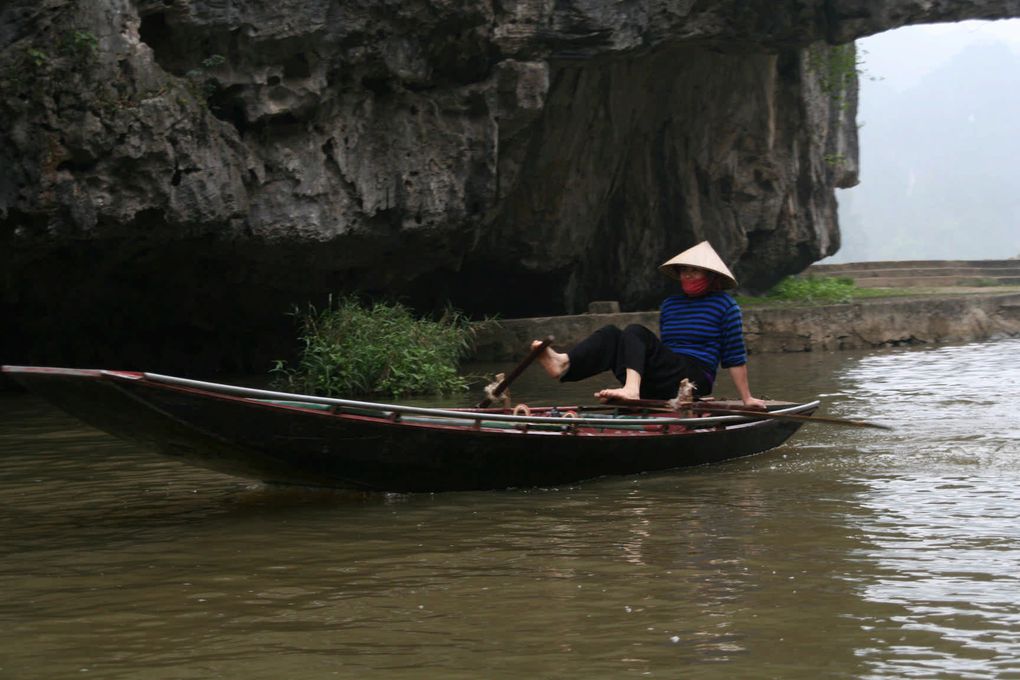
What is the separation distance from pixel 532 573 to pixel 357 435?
4.98 ft

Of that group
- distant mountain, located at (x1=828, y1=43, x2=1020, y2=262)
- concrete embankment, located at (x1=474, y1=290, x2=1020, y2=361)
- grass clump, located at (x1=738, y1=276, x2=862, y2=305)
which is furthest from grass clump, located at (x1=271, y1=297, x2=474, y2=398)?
distant mountain, located at (x1=828, y1=43, x2=1020, y2=262)

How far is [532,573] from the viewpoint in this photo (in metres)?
4.87

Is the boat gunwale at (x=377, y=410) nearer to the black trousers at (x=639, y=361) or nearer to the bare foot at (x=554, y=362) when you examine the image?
the black trousers at (x=639, y=361)

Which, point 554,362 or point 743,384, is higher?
point 554,362

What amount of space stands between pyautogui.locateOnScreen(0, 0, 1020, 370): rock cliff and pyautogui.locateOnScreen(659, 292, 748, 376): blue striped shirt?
19.2 feet

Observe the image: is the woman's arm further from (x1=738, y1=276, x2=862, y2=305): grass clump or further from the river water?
(x1=738, y1=276, x2=862, y2=305): grass clump

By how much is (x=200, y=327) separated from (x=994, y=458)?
10846 mm

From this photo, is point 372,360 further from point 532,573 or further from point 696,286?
point 532,573

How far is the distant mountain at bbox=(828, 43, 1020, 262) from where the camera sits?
416ft

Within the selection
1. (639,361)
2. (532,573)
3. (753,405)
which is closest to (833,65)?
(753,405)

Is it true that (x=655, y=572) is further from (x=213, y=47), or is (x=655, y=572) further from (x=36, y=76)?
(x=213, y=47)

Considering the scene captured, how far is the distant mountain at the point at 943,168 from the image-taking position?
4988 inches

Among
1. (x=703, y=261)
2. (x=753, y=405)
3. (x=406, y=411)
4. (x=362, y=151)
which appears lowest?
(x=753, y=405)

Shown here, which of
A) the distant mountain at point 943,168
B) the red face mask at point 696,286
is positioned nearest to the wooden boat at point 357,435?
the red face mask at point 696,286
